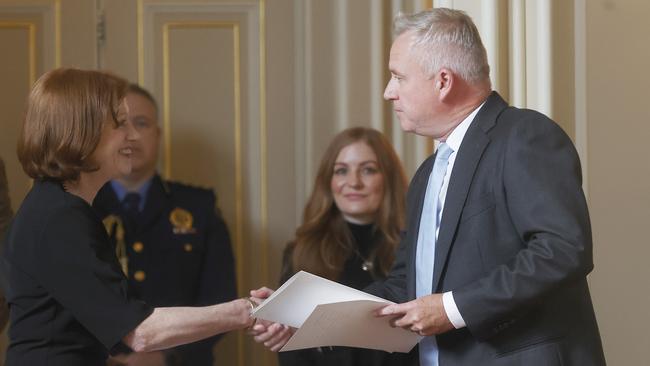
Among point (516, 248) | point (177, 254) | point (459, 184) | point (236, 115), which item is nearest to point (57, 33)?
point (236, 115)

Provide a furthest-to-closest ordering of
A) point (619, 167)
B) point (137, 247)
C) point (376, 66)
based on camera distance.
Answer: point (376, 66), point (137, 247), point (619, 167)

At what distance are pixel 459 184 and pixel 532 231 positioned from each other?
221mm

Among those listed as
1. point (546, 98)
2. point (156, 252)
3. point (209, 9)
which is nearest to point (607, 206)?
point (546, 98)

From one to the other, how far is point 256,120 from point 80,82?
2.08m

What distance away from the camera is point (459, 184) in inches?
95.7

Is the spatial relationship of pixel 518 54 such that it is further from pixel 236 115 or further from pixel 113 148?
pixel 236 115

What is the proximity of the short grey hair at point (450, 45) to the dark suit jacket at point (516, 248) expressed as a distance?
111 millimetres

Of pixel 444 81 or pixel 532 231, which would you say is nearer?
pixel 532 231

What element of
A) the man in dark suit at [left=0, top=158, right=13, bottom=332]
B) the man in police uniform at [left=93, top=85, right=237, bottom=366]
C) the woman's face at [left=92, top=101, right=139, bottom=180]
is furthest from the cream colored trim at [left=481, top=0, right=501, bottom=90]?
the man in dark suit at [left=0, top=158, right=13, bottom=332]

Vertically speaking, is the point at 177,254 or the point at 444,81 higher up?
the point at 444,81

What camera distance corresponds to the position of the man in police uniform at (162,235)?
13.3 feet

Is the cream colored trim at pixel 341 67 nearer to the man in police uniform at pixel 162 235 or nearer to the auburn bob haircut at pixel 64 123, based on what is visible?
the man in police uniform at pixel 162 235

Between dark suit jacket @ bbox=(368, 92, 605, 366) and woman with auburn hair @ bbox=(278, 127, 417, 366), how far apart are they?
1.27 m

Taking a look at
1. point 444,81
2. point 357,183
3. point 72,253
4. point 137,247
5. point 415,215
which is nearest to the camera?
point 72,253
